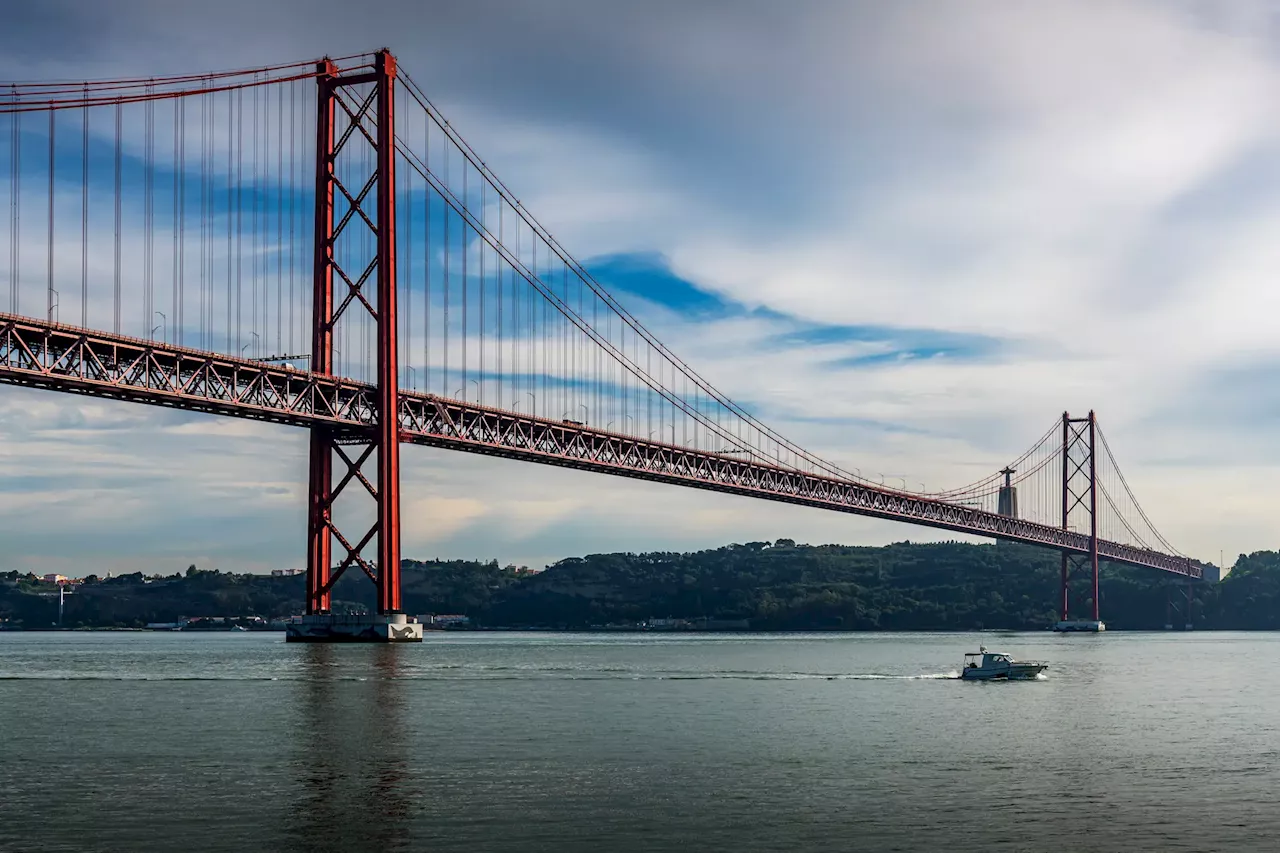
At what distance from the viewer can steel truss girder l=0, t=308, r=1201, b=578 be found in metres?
63.7

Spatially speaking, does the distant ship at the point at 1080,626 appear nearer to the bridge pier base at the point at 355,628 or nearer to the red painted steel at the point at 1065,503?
the red painted steel at the point at 1065,503

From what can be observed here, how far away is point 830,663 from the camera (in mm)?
83875

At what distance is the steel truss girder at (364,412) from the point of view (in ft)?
209

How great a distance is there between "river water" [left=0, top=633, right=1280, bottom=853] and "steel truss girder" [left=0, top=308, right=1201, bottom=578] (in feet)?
41.8

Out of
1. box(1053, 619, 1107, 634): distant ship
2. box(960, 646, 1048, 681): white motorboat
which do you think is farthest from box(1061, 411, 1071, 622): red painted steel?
box(960, 646, 1048, 681): white motorboat

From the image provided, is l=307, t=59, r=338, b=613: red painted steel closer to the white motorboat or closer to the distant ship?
the white motorboat

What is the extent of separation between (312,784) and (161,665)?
2190 inches

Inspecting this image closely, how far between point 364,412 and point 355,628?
440 inches

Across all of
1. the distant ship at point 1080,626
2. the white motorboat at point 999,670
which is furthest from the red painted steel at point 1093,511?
the white motorboat at point 999,670

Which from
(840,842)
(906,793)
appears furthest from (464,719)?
(840,842)

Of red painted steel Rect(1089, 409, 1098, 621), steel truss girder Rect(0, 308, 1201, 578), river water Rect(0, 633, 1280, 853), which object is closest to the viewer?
river water Rect(0, 633, 1280, 853)

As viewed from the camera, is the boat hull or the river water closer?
the river water

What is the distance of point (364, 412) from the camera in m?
78.8

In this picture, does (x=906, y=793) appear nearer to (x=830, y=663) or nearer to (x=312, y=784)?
(x=312, y=784)
